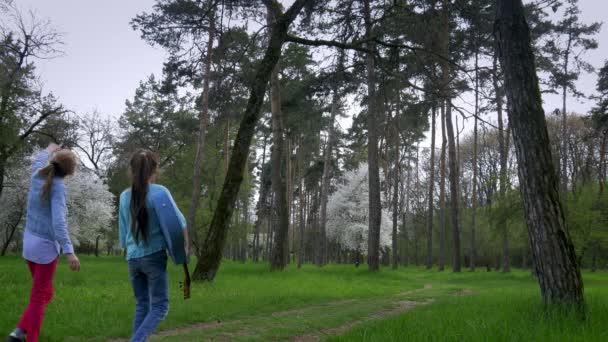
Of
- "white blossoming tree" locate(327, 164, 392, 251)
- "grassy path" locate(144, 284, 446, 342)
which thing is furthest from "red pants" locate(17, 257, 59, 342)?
"white blossoming tree" locate(327, 164, 392, 251)

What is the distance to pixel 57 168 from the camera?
4320 mm

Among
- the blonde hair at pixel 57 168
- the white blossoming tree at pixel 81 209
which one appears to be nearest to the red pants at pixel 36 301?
the blonde hair at pixel 57 168

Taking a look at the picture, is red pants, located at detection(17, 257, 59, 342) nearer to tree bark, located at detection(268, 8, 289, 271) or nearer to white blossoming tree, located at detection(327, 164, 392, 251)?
tree bark, located at detection(268, 8, 289, 271)

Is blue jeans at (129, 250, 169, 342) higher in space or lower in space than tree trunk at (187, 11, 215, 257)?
lower

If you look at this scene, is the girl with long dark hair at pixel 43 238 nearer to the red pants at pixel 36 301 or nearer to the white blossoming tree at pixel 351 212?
the red pants at pixel 36 301

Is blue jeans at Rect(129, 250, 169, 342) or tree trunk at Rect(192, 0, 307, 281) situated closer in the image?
blue jeans at Rect(129, 250, 169, 342)

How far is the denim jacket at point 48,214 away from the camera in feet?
13.3

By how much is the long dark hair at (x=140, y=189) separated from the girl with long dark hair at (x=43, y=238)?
2.62 ft

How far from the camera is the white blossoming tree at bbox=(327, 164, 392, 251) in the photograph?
41594 mm

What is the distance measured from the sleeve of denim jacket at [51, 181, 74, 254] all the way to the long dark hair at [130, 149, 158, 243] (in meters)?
0.76

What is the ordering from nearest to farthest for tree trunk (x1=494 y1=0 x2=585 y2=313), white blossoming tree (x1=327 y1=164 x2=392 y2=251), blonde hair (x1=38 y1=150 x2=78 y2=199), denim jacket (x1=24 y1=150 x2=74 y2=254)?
denim jacket (x1=24 y1=150 x2=74 y2=254) < blonde hair (x1=38 y1=150 x2=78 y2=199) < tree trunk (x1=494 y1=0 x2=585 y2=313) < white blossoming tree (x1=327 y1=164 x2=392 y2=251)

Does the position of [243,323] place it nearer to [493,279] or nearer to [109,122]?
[493,279]

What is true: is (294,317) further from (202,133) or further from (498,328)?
(202,133)

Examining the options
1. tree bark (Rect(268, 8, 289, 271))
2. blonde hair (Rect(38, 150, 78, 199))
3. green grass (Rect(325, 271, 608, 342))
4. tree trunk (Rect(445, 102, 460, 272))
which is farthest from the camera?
tree trunk (Rect(445, 102, 460, 272))
